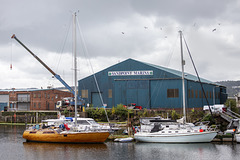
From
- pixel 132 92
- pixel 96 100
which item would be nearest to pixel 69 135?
pixel 132 92

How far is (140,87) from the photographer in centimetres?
6288

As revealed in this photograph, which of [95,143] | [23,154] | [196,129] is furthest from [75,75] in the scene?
[196,129]

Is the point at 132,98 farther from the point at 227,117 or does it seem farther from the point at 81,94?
the point at 227,117

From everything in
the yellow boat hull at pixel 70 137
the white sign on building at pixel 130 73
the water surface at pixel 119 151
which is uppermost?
the white sign on building at pixel 130 73

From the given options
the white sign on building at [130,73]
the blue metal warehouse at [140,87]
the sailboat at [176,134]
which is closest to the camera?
the sailboat at [176,134]

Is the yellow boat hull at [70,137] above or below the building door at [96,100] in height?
below

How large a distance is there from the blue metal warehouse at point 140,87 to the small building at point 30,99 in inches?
628

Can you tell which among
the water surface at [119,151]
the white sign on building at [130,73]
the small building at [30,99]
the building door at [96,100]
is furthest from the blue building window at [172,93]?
the small building at [30,99]

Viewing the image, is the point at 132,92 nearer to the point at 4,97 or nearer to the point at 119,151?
the point at 119,151

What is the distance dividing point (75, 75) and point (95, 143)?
8673 millimetres

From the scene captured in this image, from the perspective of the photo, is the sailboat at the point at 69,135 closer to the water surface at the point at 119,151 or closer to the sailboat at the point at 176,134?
the water surface at the point at 119,151

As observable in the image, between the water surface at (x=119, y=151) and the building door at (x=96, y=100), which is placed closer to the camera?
the water surface at (x=119, y=151)

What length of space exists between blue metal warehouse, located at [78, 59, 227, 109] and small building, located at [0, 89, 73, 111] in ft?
52.3

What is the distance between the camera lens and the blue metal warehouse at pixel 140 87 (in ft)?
199
